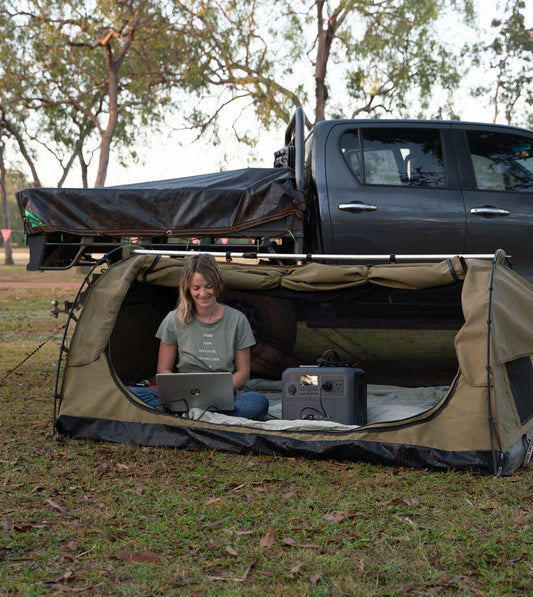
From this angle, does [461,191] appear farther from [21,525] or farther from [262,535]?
[21,525]

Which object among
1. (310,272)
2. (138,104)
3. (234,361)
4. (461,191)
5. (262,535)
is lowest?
(262,535)

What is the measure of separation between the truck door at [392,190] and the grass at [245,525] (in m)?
2.02

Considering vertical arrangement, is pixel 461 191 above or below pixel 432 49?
below

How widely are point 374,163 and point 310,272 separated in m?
1.35

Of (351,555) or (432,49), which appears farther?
(432,49)

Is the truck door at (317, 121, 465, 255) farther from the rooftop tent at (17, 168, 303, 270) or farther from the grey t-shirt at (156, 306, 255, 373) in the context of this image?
the grey t-shirt at (156, 306, 255, 373)

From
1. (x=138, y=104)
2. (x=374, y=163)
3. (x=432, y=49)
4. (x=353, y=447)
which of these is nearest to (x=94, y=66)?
(x=138, y=104)

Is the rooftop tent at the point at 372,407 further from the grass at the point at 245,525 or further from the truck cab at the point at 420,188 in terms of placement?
the truck cab at the point at 420,188

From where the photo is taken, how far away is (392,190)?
5746 millimetres

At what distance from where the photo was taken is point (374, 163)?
582 centimetres

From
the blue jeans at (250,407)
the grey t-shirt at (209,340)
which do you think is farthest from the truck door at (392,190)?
the blue jeans at (250,407)

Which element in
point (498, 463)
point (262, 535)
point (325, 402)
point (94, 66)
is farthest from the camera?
point (94, 66)

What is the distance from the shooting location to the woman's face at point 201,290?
15.8ft

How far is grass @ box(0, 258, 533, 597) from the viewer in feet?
9.08
